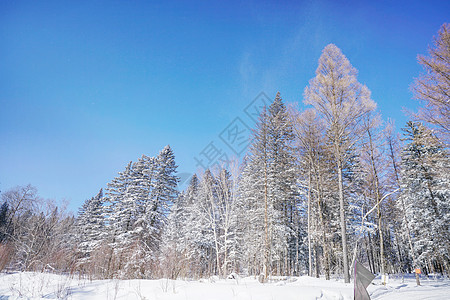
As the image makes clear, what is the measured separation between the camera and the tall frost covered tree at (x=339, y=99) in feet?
33.4

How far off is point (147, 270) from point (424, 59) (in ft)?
64.9

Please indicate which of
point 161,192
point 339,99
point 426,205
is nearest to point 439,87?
point 339,99

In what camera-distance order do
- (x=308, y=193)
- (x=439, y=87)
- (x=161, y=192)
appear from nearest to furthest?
(x=439, y=87) → (x=308, y=193) → (x=161, y=192)

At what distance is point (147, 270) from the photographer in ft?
49.3

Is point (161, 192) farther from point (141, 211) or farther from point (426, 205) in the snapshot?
point (426, 205)

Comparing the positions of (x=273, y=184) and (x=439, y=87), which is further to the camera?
(x=273, y=184)

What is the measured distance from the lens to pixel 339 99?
418 inches

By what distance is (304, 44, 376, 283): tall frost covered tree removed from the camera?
10195 mm

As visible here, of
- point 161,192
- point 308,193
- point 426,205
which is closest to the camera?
point 308,193

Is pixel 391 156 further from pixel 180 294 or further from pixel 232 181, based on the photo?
pixel 180 294

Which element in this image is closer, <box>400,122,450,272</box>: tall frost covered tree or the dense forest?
the dense forest

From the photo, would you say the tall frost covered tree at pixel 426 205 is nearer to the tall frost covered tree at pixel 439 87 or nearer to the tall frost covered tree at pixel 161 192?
the tall frost covered tree at pixel 439 87

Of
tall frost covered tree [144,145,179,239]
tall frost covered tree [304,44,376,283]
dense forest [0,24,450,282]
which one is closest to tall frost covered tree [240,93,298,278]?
dense forest [0,24,450,282]

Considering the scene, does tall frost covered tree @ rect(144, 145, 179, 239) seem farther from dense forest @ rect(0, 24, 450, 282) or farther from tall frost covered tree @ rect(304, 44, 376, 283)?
tall frost covered tree @ rect(304, 44, 376, 283)
